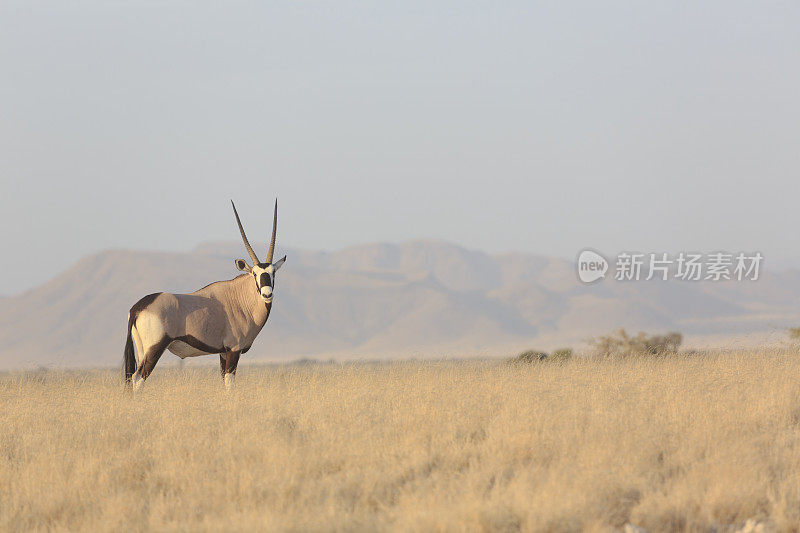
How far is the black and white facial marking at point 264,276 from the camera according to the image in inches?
588

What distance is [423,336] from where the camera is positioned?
490ft

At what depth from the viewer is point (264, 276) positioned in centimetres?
1498

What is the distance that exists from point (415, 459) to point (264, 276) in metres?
6.32

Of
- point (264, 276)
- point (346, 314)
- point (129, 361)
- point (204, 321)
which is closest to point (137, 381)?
point (129, 361)

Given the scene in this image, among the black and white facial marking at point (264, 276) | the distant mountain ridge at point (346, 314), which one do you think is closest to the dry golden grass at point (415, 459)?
the black and white facial marking at point (264, 276)

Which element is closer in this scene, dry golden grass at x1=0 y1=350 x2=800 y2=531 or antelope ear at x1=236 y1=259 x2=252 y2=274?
dry golden grass at x1=0 y1=350 x2=800 y2=531

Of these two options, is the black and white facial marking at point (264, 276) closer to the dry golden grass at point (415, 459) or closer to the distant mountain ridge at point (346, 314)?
the dry golden grass at point (415, 459)

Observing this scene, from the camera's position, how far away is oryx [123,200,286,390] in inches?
578

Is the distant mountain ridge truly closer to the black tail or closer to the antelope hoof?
the black tail

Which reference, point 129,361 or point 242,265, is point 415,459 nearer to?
point 242,265

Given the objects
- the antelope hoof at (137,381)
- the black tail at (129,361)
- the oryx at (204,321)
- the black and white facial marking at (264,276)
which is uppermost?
the black and white facial marking at (264,276)

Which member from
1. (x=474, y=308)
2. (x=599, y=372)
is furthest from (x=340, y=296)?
(x=599, y=372)

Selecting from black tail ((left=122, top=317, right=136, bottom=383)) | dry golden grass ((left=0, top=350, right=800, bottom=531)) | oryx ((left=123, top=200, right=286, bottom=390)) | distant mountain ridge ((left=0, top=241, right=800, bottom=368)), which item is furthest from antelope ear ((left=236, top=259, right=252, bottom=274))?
distant mountain ridge ((left=0, top=241, right=800, bottom=368))

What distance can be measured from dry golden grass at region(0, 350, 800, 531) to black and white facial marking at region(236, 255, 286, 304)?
1.89 meters
